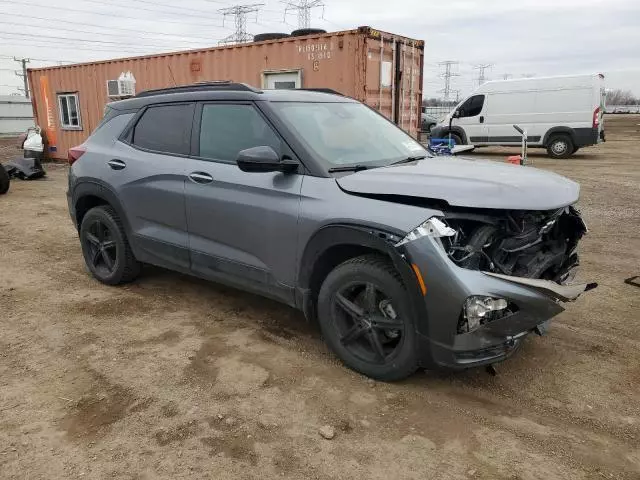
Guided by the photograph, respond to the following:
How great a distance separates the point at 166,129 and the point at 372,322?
2386mm

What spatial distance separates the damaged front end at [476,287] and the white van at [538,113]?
535 inches

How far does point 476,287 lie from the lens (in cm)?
263

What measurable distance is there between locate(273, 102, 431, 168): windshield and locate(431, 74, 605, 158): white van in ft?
40.6

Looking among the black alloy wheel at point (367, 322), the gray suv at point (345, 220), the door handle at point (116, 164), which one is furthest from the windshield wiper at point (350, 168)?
the door handle at point (116, 164)

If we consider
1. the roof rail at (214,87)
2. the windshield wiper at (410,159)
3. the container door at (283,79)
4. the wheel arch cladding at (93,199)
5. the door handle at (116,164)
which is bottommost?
the wheel arch cladding at (93,199)

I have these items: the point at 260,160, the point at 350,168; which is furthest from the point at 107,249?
the point at 350,168

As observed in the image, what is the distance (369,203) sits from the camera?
2992 mm

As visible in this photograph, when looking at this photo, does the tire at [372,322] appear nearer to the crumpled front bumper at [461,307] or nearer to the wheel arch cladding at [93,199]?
the crumpled front bumper at [461,307]

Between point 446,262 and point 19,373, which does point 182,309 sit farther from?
point 446,262

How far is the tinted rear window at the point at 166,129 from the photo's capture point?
13.3 ft

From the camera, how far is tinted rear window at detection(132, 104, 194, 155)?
13.3 ft

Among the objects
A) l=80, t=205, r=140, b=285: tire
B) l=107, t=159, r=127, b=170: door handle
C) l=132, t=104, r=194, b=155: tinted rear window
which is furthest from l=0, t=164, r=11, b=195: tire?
l=132, t=104, r=194, b=155: tinted rear window

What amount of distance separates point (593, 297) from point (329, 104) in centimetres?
282

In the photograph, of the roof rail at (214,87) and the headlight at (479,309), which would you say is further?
the roof rail at (214,87)
